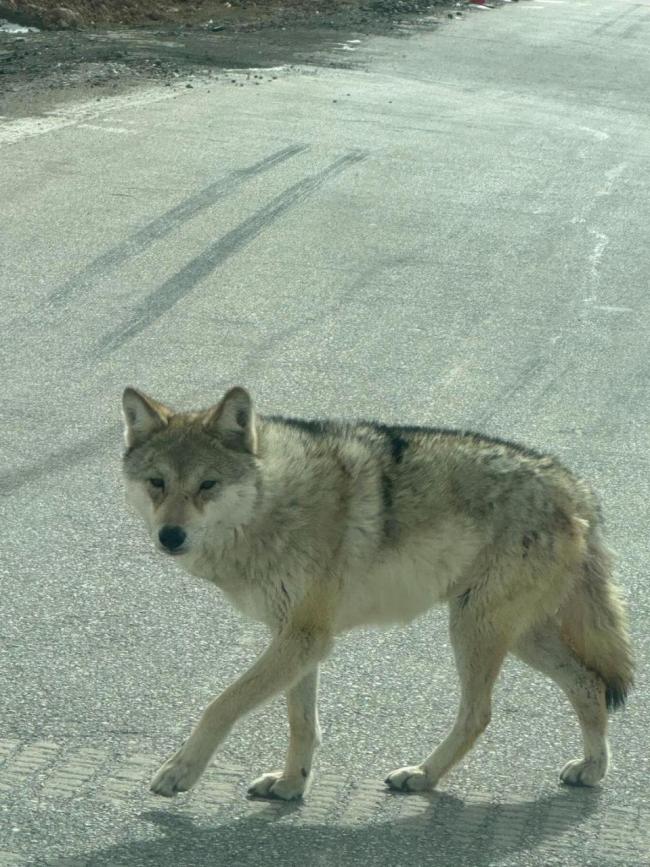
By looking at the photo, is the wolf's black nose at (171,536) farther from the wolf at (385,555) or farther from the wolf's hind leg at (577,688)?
the wolf's hind leg at (577,688)

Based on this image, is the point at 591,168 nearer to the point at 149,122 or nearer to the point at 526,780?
the point at 149,122

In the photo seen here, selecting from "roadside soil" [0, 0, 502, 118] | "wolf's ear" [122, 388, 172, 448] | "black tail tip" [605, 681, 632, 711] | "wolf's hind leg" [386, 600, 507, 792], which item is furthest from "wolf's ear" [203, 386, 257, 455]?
"roadside soil" [0, 0, 502, 118]

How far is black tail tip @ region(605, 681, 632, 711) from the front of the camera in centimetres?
601

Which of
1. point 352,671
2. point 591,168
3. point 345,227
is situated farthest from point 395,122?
point 352,671

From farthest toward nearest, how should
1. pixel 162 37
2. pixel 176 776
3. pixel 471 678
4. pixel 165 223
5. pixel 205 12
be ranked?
pixel 205 12 < pixel 162 37 < pixel 165 223 < pixel 471 678 < pixel 176 776

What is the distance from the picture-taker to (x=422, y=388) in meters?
10.7

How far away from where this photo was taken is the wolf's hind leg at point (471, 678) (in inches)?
228

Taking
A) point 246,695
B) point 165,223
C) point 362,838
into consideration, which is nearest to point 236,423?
point 246,695

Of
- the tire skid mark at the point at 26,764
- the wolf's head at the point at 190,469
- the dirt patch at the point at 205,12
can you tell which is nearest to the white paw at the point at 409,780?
the wolf's head at the point at 190,469

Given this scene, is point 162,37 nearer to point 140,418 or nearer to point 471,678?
point 140,418

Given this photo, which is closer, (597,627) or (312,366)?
(597,627)

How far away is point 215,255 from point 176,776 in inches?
334

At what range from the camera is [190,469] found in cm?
595

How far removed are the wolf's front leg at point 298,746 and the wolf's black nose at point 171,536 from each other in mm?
668
